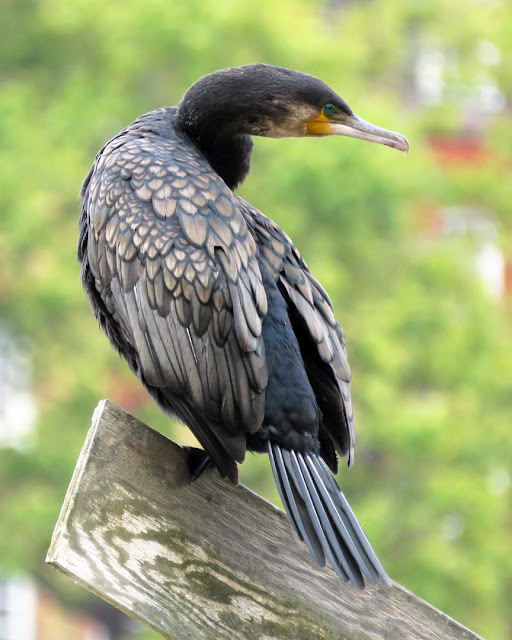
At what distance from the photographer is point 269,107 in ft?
9.76

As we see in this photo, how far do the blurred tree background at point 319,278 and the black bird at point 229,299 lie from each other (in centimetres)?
680

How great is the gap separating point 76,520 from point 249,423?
1.88 ft

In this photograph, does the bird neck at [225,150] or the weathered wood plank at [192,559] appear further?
the bird neck at [225,150]

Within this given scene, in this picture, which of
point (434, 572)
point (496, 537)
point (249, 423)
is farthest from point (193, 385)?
point (496, 537)

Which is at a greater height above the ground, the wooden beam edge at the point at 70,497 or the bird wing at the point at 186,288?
the bird wing at the point at 186,288

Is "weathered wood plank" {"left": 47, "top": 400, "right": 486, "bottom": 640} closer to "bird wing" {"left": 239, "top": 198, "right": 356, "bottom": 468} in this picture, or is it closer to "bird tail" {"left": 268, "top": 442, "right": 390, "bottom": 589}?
"bird tail" {"left": 268, "top": 442, "right": 390, "bottom": 589}

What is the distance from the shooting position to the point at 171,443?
2.21 m

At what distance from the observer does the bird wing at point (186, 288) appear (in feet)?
8.07

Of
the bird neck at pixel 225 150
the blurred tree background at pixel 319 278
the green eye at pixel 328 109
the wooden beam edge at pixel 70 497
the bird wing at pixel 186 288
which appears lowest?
the wooden beam edge at pixel 70 497

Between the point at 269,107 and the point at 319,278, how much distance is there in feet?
22.3

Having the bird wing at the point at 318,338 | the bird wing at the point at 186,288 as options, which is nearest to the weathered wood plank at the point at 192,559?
the bird wing at the point at 186,288

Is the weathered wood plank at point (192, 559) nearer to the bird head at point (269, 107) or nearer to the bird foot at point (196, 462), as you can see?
the bird foot at point (196, 462)

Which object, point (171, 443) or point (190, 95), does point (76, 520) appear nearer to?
point (171, 443)

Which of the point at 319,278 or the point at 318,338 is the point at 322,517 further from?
the point at 319,278
